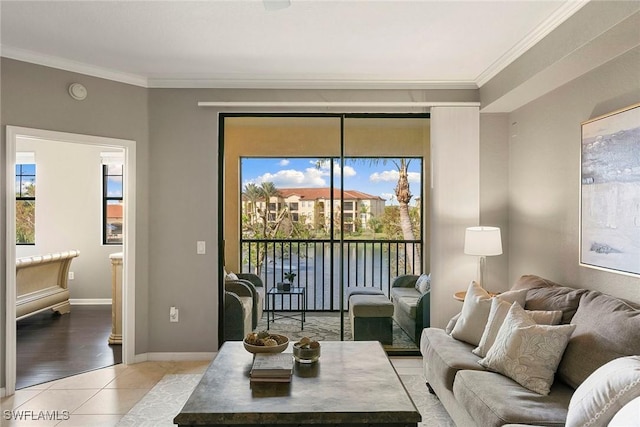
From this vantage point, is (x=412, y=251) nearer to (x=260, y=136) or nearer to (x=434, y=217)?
(x=434, y=217)

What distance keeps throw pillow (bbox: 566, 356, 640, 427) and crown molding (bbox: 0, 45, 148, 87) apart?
4.08 m

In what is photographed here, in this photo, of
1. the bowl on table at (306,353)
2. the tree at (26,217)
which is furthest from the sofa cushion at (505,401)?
the tree at (26,217)

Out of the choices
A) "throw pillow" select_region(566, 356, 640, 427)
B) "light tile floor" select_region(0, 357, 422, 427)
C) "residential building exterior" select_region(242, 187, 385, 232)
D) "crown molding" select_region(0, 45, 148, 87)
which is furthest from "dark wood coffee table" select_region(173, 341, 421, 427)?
"crown molding" select_region(0, 45, 148, 87)

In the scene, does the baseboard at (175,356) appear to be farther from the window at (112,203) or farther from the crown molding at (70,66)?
the window at (112,203)

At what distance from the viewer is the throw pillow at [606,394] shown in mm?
1517

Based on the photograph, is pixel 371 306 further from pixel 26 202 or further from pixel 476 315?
pixel 26 202

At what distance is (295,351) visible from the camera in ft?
8.02

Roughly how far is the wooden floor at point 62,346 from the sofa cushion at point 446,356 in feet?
9.46

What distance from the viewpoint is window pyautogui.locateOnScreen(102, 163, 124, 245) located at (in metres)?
6.34

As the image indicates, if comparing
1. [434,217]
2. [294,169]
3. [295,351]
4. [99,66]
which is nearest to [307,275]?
[294,169]

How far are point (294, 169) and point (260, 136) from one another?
0.47 meters

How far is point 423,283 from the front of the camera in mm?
4137

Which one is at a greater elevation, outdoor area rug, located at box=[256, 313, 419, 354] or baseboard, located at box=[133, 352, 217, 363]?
outdoor area rug, located at box=[256, 313, 419, 354]

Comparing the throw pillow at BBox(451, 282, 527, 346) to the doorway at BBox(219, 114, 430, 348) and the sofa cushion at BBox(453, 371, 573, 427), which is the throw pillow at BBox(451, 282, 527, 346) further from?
the doorway at BBox(219, 114, 430, 348)
